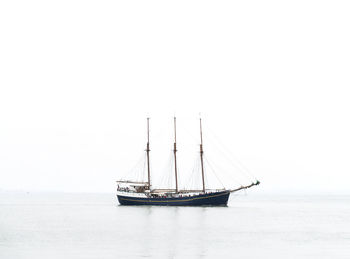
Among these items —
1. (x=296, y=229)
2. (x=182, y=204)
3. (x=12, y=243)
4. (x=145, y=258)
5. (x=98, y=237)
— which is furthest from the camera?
(x=182, y=204)

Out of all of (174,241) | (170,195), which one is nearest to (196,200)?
(170,195)

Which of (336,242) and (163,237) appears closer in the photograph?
(336,242)

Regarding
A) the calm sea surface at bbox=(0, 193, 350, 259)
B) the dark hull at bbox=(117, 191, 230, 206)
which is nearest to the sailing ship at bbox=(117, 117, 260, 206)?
the dark hull at bbox=(117, 191, 230, 206)

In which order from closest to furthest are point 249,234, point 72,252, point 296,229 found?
point 72,252 → point 249,234 → point 296,229

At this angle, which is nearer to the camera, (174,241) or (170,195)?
(174,241)

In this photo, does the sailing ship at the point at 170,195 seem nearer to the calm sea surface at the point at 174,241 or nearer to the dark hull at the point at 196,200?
A: the dark hull at the point at 196,200

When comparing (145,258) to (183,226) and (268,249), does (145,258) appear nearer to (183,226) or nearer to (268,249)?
(268,249)

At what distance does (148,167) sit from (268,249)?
80770 mm

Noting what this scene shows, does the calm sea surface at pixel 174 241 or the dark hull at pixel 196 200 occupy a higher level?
the dark hull at pixel 196 200

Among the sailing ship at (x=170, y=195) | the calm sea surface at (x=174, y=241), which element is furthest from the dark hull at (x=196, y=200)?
the calm sea surface at (x=174, y=241)

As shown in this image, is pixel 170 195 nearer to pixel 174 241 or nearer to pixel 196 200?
pixel 196 200

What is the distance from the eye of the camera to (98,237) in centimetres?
6494

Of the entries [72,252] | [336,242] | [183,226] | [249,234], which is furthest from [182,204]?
[72,252]

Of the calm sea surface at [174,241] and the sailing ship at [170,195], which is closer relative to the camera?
the calm sea surface at [174,241]
